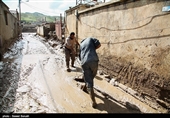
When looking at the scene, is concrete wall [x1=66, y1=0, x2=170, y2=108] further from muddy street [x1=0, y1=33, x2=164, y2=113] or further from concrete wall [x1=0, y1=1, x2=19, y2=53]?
concrete wall [x1=0, y1=1, x2=19, y2=53]

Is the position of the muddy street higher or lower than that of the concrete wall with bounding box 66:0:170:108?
lower

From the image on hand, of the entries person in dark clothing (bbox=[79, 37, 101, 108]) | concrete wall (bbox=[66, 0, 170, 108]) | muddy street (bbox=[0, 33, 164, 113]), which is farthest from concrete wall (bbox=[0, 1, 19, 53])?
person in dark clothing (bbox=[79, 37, 101, 108])

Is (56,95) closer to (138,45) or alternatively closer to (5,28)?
(138,45)

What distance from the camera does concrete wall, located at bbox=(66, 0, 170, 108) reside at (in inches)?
130

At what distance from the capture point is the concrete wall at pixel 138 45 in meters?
3.31

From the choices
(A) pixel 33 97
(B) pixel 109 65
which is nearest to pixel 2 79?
(A) pixel 33 97

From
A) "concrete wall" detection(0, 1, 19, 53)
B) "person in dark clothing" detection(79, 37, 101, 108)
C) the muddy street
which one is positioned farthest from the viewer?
"concrete wall" detection(0, 1, 19, 53)

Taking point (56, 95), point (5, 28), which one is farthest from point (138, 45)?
point (5, 28)

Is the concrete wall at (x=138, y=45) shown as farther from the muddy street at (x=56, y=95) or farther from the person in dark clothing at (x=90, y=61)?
the person in dark clothing at (x=90, y=61)

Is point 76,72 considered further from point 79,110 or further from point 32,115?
point 32,115

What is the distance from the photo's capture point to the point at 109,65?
5.30 m

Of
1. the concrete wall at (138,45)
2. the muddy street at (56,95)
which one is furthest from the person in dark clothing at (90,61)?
the concrete wall at (138,45)

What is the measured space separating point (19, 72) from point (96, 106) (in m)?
3.58

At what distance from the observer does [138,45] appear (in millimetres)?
3957
